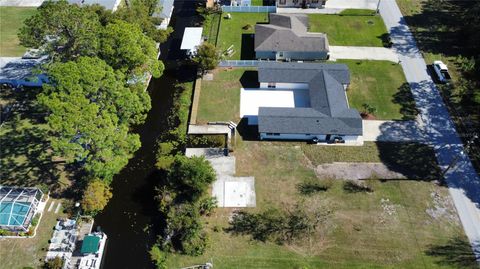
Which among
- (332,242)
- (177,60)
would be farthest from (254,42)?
(332,242)

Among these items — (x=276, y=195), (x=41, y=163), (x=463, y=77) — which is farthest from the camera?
(x=463, y=77)

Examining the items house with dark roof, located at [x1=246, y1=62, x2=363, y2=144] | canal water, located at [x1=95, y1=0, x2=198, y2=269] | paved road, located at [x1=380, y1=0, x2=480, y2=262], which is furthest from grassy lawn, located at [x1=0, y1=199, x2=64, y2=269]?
paved road, located at [x1=380, y1=0, x2=480, y2=262]

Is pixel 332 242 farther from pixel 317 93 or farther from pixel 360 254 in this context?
pixel 317 93

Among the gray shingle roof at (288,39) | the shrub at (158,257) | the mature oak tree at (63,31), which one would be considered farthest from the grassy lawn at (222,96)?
the shrub at (158,257)

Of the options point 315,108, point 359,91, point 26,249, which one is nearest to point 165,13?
point 315,108

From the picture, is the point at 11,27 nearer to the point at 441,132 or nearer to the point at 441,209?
the point at 441,132

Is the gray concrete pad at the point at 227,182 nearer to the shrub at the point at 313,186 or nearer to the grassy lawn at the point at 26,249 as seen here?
the shrub at the point at 313,186
